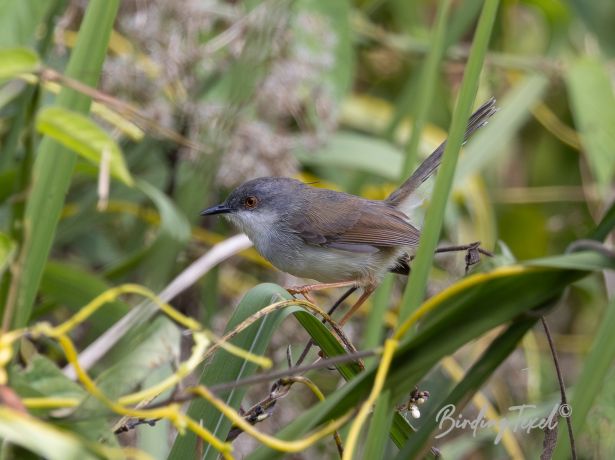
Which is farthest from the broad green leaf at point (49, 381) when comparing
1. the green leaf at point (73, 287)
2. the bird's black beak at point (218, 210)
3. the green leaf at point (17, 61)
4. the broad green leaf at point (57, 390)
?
the bird's black beak at point (218, 210)

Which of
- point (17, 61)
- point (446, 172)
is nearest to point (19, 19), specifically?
point (17, 61)

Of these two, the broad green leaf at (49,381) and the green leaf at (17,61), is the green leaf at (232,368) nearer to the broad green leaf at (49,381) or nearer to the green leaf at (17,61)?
the broad green leaf at (49,381)

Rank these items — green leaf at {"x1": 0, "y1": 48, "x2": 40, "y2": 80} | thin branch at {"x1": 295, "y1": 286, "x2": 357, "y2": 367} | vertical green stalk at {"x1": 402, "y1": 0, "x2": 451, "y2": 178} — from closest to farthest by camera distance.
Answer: green leaf at {"x1": 0, "y1": 48, "x2": 40, "y2": 80} < thin branch at {"x1": 295, "y1": 286, "x2": 357, "y2": 367} < vertical green stalk at {"x1": 402, "y1": 0, "x2": 451, "y2": 178}

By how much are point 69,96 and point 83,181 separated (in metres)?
1.81

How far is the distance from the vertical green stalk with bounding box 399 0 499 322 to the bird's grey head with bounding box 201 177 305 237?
5.89 feet

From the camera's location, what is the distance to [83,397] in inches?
59.2

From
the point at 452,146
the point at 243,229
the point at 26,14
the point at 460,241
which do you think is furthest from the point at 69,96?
the point at 460,241

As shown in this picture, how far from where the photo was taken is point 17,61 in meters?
1.25

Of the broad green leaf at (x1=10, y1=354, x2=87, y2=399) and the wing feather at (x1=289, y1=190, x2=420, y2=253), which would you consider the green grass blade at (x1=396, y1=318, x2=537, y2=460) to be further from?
the wing feather at (x1=289, y1=190, x2=420, y2=253)

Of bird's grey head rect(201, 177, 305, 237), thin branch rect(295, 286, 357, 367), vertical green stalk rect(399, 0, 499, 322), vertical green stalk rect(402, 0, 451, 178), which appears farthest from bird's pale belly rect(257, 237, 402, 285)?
vertical green stalk rect(399, 0, 499, 322)

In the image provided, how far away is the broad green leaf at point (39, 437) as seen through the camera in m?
1.07

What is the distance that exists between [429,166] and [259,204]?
28.5 inches

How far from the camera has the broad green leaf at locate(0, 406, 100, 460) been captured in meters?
1.07

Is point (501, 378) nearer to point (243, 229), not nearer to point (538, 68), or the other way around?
point (538, 68)
